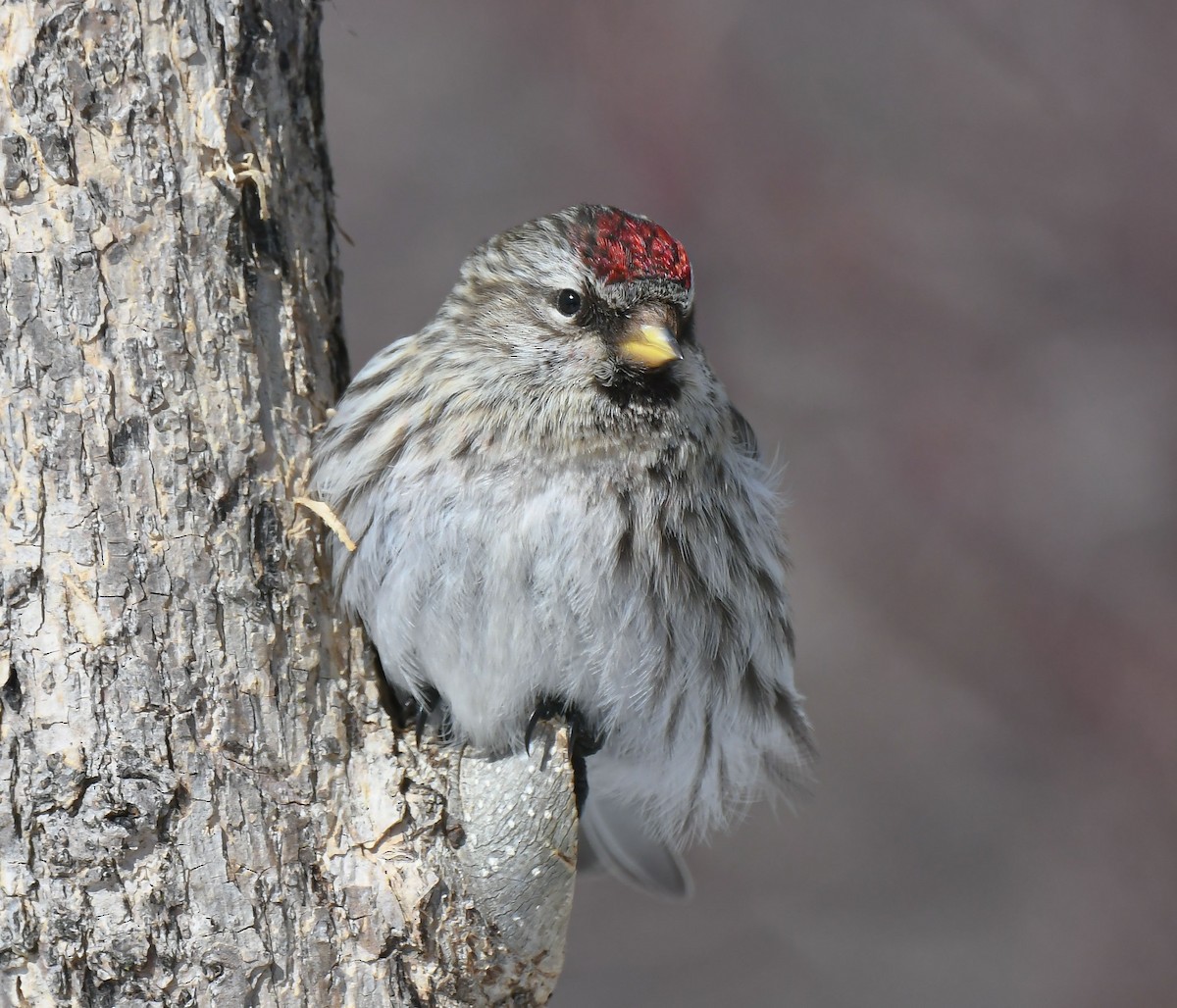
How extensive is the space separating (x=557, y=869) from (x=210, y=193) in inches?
46.8

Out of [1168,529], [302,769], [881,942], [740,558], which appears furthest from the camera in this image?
[881,942]

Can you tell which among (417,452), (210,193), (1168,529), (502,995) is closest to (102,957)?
(502,995)

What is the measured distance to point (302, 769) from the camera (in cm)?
212

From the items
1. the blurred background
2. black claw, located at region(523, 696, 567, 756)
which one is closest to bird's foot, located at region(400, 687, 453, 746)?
black claw, located at region(523, 696, 567, 756)

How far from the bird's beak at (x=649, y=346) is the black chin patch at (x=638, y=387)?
35 millimetres

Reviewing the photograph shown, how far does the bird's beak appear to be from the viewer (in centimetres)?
219

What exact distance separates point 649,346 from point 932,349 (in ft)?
4.46

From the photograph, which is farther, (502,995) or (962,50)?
(962,50)

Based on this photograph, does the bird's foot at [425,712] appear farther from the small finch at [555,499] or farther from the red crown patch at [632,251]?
the red crown patch at [632,251]

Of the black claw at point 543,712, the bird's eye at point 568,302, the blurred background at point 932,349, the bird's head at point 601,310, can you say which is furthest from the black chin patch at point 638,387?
the blurred background at point 932,349

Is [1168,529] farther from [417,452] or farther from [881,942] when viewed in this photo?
[417,452]

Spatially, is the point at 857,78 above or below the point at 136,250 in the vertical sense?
above

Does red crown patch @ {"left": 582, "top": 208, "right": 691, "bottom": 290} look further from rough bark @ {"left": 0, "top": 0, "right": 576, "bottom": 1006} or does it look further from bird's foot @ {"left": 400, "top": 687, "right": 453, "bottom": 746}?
bird's foot @ {"left": 400, "top": 687, "right": 453, "bottom": 746}

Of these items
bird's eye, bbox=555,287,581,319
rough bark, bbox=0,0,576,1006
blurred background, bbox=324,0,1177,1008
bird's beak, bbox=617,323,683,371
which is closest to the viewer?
rough bark, bbox=0,0,576,1006
